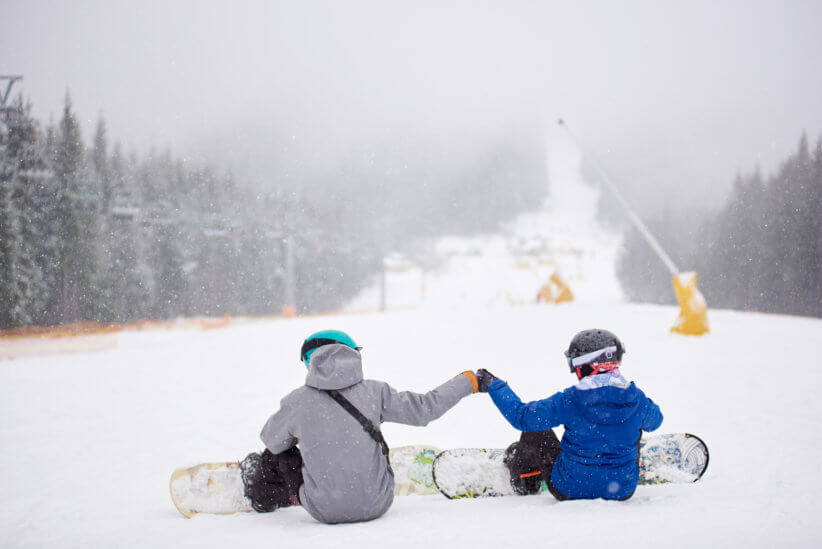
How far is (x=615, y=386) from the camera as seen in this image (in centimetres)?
323

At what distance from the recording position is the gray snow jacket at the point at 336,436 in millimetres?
3191

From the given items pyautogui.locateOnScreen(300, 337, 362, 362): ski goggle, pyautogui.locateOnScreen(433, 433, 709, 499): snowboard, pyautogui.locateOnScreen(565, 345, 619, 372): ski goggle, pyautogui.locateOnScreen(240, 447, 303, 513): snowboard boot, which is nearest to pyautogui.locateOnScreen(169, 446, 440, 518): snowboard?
pyautogui.locateOnScreen(240, 447, 303, 513): snowboard boot

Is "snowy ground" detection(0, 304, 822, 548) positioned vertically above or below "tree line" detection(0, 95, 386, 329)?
below

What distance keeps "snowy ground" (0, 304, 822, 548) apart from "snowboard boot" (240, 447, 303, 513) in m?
0.14

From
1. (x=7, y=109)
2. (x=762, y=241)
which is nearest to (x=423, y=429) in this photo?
(x=7, y=109)

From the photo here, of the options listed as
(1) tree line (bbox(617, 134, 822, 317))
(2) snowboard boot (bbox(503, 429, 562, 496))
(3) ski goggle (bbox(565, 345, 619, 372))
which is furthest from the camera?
(1) tree line (bbox(617, 134, 822, 317))

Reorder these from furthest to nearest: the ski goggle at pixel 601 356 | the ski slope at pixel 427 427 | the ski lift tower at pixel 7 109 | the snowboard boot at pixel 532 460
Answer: the ski lift tower at pixel 7 109
the snowboard boot at pixel 532 460
the ski goggle at pixel 601 356
the ski slope at pixel 427 427

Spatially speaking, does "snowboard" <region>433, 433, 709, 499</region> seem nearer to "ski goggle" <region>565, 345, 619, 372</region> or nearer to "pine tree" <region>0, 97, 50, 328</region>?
"ski goggle" <region>565, 345, 619, 372</region>

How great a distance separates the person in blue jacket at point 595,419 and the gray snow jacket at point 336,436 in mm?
840

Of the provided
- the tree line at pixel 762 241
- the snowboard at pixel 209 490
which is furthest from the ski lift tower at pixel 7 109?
the tree line at pixel 762 241

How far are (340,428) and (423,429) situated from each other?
4476mm

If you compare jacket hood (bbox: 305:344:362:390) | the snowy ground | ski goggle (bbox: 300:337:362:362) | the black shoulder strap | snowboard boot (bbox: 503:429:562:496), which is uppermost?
ski goggle (bbox: 300:337:362:362)

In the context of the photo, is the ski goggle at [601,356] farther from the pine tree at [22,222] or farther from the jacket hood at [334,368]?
the pine tree at [22,222]

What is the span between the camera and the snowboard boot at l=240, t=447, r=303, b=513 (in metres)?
3.52
